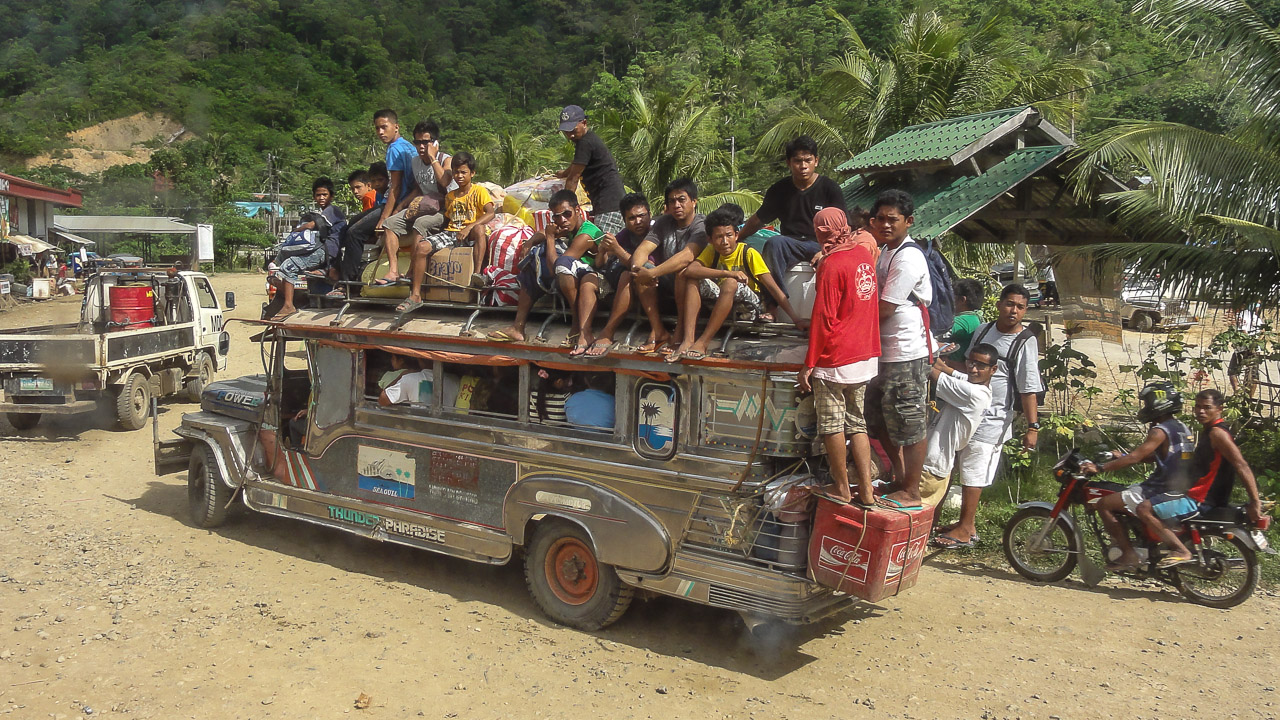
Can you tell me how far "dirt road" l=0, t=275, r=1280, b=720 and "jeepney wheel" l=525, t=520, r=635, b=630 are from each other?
0.42ft

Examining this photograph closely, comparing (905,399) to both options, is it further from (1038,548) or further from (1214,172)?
(1214,172)

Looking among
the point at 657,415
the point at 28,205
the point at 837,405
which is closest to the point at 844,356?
the point at 837,405

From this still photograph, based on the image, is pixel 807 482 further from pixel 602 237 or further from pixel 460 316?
pixel 460 316

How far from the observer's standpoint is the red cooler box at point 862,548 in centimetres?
465

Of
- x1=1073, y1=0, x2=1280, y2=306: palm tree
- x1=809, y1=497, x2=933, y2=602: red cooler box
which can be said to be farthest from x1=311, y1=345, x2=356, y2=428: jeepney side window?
x1=1073, y1=0, x2=1280, y2=306: palm tree

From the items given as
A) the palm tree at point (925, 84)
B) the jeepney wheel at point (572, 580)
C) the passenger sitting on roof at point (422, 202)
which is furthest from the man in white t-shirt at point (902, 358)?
the palm tree at point (925, 84)

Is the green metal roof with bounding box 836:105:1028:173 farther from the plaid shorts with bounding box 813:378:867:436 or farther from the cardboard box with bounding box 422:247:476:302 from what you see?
the plaid shorts with bounding box 813:378:867:436

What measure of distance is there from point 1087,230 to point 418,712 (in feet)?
32.2

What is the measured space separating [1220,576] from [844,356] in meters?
3.57

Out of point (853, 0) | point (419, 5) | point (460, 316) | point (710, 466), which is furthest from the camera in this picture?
point (419, 5)

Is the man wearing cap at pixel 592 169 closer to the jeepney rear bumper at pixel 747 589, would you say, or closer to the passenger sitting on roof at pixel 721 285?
the passenger sitting on roof at pixel 721 285

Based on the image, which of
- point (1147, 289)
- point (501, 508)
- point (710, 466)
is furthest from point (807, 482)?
point (1147, 289)

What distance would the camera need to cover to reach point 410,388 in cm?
652

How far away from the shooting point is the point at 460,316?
648 centimetres
